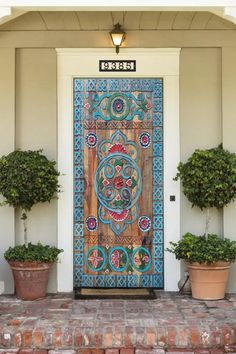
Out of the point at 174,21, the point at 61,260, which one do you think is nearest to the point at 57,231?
the point at 61,260

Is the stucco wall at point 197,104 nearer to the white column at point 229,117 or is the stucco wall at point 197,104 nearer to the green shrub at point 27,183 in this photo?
the white column at point 229,117

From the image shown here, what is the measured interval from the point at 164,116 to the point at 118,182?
0.90 metres

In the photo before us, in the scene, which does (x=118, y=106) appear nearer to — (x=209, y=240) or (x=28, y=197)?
(x=28, y=197)

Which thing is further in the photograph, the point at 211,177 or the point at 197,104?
the point at 197,104

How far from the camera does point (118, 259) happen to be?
628 centimetres

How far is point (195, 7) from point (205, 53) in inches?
58.9

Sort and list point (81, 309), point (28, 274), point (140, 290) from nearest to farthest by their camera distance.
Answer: point (81, 309) → point (28, 274) → point (140, 290)

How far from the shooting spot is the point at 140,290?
242 inches

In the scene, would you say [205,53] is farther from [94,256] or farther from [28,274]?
[28,274]

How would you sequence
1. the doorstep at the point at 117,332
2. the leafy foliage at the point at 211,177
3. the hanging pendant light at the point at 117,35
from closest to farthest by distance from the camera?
the doorstep at the point at 117,332
the leafy foliage at the point at 211,177
the hanging pendant light at the point at 117,35

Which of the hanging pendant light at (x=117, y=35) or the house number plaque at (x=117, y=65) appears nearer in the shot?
the hanging pendant light at (x=117, y=35)

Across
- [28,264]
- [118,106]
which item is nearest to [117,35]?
[118,106]

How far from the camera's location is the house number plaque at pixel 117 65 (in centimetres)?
625

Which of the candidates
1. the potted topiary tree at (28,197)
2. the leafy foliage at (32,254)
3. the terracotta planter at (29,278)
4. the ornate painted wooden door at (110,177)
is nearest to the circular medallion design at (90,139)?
the ornate painted wooden door at (110,177)
